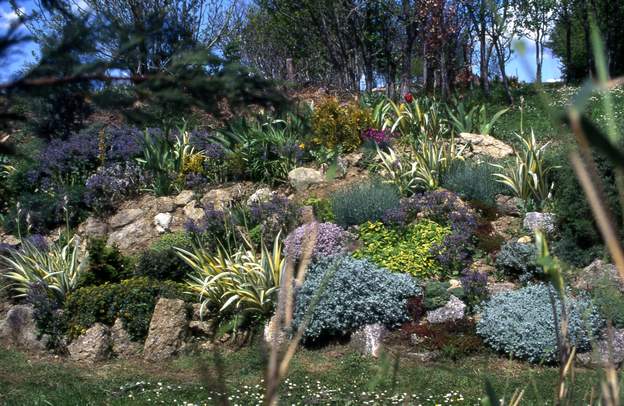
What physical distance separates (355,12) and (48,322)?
12.4 metres

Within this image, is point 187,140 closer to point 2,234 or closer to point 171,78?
point 2,234

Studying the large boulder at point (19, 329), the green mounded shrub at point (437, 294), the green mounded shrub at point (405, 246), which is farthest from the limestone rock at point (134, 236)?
the green mounded shrub at point (437, 294)

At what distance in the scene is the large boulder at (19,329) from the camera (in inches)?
293

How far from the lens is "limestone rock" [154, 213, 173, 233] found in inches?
395

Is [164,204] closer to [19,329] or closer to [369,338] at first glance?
[19,329]

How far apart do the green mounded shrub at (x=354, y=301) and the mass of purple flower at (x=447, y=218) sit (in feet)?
2.32

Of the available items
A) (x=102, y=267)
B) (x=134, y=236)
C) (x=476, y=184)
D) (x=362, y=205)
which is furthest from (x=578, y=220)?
(x=134, y=236)

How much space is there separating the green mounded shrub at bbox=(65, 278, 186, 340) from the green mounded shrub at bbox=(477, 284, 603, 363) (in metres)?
3.03

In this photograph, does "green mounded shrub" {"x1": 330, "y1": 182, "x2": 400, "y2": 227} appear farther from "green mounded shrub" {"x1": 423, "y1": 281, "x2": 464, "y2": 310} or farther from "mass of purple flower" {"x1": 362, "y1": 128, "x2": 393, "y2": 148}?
"mass of purple flower" {"x1": 362, "y1": 128, "x2": 393, "y2": 148}

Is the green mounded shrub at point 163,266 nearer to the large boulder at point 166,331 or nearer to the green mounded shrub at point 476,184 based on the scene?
the large boulder at point 166,331

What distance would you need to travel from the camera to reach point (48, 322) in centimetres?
746

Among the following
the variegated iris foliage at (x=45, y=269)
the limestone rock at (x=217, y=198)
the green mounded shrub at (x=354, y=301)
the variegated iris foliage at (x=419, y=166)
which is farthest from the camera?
the limestone rock at (x=217, y=198)

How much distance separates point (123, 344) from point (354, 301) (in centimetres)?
219

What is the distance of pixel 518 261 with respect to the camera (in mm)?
7695
